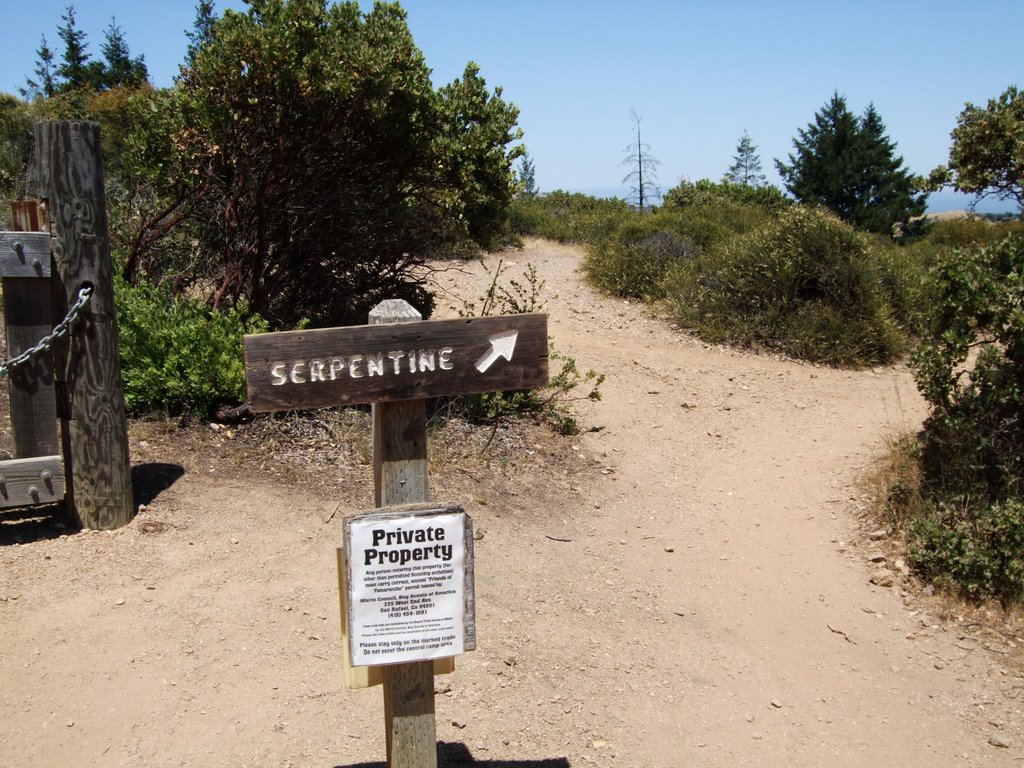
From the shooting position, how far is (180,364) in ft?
20.3

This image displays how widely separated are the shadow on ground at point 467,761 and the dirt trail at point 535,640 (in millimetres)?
14

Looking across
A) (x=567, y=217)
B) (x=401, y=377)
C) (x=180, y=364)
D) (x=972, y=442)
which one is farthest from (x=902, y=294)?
(x=401, y=377)

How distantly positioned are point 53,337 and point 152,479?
118 cm

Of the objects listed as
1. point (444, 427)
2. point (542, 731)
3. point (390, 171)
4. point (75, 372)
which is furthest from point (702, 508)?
point (75, 372)

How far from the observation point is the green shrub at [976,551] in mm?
5430

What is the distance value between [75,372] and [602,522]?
3.48m

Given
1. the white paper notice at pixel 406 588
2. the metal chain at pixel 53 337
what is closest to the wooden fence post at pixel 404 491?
the white paper notice at pixel 406 588

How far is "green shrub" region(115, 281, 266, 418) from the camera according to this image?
6105 millimetres

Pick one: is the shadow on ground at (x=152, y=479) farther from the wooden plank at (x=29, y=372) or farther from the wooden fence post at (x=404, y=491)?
the wooden fence post at (x=404, y=491)

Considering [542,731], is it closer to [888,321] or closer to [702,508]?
[702,508]

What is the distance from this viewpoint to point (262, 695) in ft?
12.9

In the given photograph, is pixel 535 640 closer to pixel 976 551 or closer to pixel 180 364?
pixel 976 551

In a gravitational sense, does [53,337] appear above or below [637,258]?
below

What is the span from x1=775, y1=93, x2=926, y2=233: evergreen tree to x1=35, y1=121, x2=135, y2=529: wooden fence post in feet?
107
